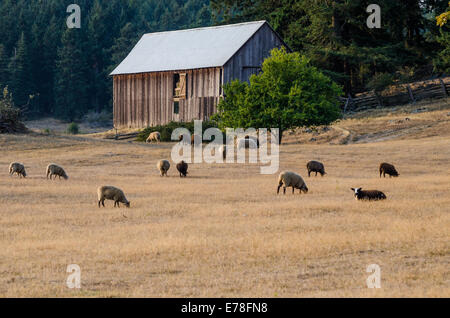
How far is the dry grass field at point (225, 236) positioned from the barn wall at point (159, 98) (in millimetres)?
23512

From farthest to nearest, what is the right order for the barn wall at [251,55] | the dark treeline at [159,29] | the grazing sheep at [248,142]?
the dark treeline at [159,29] → the barn wall at [251,55] → the grazing sheep at [248,142]

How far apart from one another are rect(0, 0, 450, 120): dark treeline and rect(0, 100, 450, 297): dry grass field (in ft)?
105

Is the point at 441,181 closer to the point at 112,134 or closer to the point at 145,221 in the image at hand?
the point at 145,221

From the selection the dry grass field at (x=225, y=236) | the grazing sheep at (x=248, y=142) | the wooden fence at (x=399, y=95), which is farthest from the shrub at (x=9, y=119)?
the wooden fence at (x=399, y=95)

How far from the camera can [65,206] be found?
2302cm

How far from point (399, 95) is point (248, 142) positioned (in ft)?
91.8

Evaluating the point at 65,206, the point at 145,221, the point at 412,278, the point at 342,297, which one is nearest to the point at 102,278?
the point at 342,297

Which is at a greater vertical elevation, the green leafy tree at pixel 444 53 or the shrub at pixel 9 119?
the green leafy tree at pixel 444 53

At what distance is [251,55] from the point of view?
191ft

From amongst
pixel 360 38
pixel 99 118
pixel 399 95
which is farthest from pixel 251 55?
pixel 99 118

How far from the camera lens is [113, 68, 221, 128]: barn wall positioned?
190 ft

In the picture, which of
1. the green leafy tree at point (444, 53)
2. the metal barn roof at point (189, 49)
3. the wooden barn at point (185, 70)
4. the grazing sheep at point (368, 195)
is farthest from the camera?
the green leafy tree at point (444, 53)

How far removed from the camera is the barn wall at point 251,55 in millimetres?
57156

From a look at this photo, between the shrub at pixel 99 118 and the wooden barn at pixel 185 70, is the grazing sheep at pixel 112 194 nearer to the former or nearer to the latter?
the wooden barn at pixel 185 70
